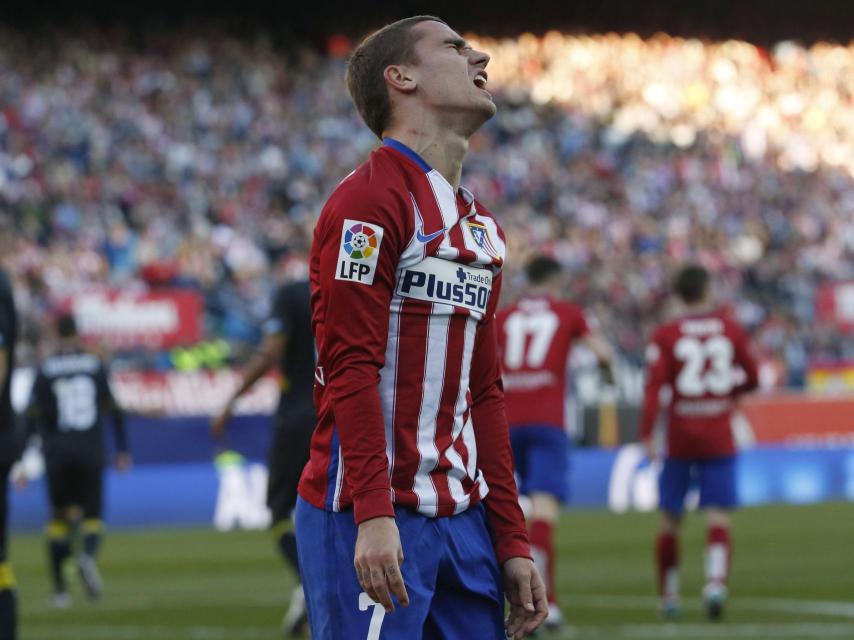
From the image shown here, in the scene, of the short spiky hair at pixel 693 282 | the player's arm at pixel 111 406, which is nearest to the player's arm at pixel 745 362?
the short spiky hair at pixel 693 282

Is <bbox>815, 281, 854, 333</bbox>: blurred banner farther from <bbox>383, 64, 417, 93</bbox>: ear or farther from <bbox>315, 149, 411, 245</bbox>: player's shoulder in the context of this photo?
<bbox>315, 149, 411, 245</bbox>: player's shoulder

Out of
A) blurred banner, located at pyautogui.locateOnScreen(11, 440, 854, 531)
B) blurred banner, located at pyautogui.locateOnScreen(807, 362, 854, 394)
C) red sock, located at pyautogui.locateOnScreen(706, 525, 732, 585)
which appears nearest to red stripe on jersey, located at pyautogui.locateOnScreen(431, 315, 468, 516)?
red sock, located at pyautogui.locateOnScreen(706, 525, 732, 585)

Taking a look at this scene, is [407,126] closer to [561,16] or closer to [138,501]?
[138,501]

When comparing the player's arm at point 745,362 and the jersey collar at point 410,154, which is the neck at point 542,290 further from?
the jersey collar at point 410,154

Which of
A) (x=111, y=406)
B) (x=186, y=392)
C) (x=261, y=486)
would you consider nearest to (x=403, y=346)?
(x=111, y=406)

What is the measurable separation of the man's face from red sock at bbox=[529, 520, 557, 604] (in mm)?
6506

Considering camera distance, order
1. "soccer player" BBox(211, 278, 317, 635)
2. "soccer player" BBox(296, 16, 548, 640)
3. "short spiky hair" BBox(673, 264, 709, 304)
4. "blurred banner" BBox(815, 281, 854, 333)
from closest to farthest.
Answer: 1. "soccer player" BBox(296, 16, 548, 640)
2. "soccer player" BBox(211, 278, 317, 635)
3. "short spiky hair" BBox(673, 264, 709, 304)
4. "blurred banner" BBox(815, 281, 854, 333)

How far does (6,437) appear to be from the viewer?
6.78 metres

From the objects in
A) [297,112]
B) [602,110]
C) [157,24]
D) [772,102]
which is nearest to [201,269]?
[297,112]

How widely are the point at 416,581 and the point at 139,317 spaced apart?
19435mm

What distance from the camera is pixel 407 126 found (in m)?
3.82

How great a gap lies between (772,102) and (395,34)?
39880 mm

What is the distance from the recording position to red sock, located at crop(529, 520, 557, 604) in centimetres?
1009

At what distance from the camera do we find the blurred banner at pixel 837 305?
30625 mm
